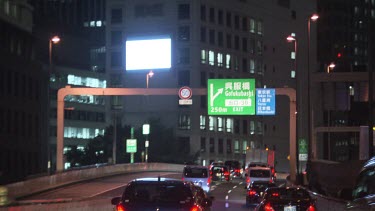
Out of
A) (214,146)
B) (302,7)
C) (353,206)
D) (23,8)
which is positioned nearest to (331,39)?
(302,7)

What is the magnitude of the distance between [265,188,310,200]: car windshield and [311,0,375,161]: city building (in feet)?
20.7

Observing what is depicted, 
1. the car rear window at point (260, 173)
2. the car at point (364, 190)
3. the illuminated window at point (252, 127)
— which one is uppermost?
the illuminated window at point (252, 127)

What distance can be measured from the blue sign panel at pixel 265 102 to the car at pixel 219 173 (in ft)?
44.5

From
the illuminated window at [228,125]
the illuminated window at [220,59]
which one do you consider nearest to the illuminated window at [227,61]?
the illuminated window at [220,59]

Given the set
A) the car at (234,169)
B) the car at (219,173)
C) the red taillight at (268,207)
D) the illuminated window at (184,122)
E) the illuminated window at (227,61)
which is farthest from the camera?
the illuminated window at (227,61)

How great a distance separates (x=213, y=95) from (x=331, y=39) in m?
119

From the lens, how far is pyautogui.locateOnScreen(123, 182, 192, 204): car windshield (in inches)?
521

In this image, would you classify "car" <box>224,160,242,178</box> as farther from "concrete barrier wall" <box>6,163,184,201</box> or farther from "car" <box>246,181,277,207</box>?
"car" <box>246,181,277,207</box>

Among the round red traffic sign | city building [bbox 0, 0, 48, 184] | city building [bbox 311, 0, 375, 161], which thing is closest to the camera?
the round red traffic sign

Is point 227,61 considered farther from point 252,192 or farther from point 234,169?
point 252,192

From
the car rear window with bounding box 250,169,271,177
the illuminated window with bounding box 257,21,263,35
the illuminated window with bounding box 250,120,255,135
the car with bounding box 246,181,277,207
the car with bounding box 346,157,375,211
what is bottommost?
the car with bounding box 246,181,277,207

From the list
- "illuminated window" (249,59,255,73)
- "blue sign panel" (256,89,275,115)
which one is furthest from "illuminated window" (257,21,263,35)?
"blue sign panel" (256,89,275,115)

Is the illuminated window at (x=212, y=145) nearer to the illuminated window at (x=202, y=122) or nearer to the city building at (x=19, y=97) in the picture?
the illuminated window at (x=202, y=122)

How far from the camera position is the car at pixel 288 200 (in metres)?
19.4
